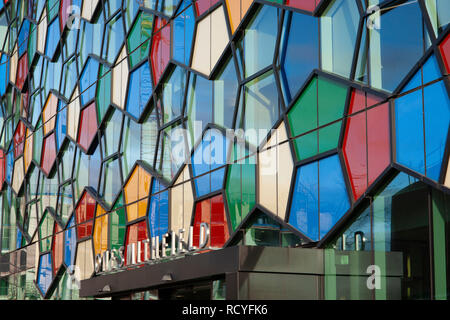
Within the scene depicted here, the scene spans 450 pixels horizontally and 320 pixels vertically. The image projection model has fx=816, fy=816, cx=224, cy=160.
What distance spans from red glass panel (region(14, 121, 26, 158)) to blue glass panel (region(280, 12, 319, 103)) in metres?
32.0

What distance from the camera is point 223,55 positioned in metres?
26.5

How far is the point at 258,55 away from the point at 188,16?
589 centimetres

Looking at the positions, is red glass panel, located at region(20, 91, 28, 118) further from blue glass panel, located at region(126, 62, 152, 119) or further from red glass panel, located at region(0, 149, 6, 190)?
blue glass panel, located at region(126, 62, 152, 119)

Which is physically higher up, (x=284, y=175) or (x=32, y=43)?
(x=32, y=43)

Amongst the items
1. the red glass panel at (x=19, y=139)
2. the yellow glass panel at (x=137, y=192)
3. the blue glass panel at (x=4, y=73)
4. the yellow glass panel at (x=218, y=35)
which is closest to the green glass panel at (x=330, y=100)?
the yellow glass panel at (x=218, y=35)

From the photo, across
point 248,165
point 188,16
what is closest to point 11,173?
point 188,16

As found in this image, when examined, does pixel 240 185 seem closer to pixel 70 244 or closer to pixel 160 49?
pixel 160 49

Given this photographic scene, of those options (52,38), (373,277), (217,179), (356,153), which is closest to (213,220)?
(217,179)

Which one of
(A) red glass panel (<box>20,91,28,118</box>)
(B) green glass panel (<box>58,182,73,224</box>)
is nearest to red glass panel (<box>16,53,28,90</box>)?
(A) red glass panel (<box>20,91,28,118</box>)

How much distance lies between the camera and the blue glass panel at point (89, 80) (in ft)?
128

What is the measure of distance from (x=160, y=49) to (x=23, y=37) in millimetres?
24981

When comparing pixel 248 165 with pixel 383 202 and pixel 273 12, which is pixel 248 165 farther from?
pixel 383 202

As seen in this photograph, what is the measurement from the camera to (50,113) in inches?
1809

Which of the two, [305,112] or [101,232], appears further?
[101,232]
